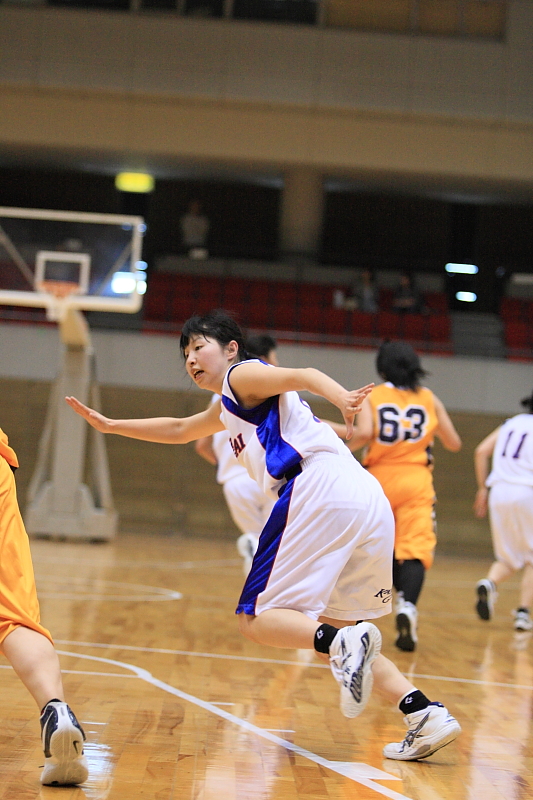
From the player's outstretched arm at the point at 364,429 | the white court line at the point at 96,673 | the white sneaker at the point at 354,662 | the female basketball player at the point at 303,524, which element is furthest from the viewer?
the player's outstretched arm at the point at 364,429

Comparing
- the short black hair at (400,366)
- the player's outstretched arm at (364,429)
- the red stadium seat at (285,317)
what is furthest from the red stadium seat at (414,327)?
the player's outstretched arm at (364,429)

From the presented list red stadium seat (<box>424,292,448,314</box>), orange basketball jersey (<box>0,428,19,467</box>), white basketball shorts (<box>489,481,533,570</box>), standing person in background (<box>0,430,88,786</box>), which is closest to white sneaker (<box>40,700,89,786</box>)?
standing person in background (<box>0,430,88,786</box>)

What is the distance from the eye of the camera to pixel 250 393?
3.03 meters

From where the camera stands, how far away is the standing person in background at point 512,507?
702 cm

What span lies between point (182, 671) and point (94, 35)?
13.6 meters

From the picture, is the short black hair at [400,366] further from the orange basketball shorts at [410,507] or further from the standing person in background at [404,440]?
the orange basketball shorts at [410,507]

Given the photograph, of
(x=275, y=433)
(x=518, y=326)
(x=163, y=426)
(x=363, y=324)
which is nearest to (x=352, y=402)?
(x=275, y=433)

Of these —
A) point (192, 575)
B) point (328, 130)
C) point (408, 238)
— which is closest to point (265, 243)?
point (408, 238)

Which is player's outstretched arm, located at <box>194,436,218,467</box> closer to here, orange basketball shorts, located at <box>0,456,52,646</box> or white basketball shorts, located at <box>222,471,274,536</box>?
white basketball shorts, located at <box>222,471,274,536</box>

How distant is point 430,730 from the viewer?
3068mm

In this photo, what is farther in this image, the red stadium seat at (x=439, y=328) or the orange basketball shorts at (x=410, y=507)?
the red stadium seat at (x=439, y=328)

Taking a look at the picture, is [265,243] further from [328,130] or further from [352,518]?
[352,518]

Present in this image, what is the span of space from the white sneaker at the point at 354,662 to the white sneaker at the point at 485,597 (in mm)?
4430

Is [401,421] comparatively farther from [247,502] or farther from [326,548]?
[326,548]
